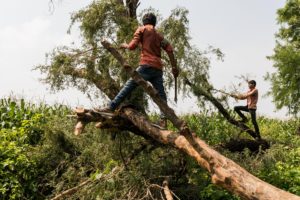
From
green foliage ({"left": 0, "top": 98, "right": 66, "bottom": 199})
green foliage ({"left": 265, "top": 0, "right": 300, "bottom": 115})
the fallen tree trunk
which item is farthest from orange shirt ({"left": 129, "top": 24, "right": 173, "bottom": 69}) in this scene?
green foliage ({"left": 265, "top": 0, "right": 300, "bottom": 115})

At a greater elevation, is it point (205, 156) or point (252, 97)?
point (252, 97)

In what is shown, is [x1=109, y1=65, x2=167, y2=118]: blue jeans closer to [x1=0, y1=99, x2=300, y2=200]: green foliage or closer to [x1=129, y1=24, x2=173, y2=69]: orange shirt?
[x1=129, y1=24, x2=173, y2=69]: orange shirt

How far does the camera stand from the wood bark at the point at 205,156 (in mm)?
4963

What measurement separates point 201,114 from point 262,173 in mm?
3321

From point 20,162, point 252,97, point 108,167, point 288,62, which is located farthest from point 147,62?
point 288,62

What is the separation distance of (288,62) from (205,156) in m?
19.6

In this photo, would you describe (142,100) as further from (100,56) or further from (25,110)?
(25,110)

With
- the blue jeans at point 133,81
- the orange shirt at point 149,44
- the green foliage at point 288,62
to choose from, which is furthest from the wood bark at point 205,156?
the green foliage at point 288,62

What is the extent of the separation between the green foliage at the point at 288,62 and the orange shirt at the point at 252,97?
1432cm

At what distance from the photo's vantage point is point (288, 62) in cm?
2412

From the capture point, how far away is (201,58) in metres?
9.48

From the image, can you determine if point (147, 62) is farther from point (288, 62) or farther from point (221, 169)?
point (288, 62)

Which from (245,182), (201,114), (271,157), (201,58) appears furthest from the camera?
(201,114)

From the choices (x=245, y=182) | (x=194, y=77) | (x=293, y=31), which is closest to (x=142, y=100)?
(x=194, y=77)
